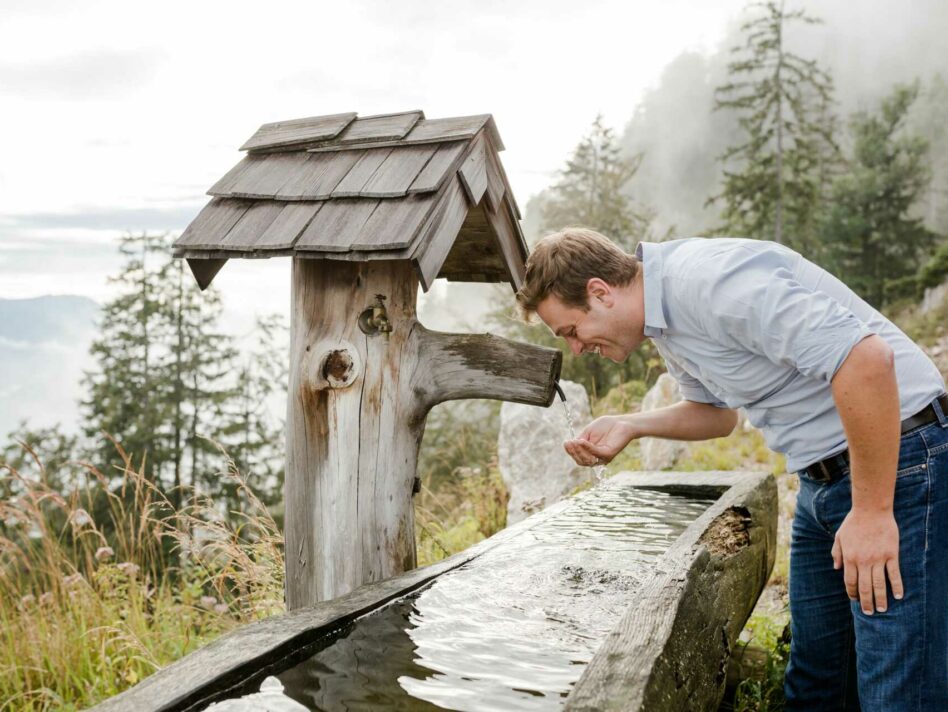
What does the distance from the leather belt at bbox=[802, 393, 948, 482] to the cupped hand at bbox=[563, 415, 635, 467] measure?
73cm

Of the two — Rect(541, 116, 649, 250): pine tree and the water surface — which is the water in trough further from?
Rect(541, 116, 649, 250): pine tree

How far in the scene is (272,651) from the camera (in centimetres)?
196

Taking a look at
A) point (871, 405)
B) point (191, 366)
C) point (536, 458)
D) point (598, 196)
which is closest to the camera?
point (871, 405)

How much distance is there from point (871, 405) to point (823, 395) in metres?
0.32

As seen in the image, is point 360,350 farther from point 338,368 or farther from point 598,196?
A: point 598,196

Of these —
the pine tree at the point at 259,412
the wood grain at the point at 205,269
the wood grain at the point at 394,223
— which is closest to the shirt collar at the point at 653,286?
the wood grain at the point at 394,223

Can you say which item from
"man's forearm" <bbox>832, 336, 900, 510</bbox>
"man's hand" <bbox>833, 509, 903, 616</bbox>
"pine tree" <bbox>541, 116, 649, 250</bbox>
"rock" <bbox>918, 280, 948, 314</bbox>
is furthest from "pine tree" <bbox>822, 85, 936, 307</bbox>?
"man's forearm" <bbox>832, 336, 900, 510</bbox>

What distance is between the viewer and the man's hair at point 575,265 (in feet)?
7.38

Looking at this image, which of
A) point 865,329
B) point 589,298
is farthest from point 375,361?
point 865,329

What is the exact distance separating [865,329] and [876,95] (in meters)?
62.4

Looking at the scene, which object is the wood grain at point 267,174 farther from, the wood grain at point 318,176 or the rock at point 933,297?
the rock at point 933,297

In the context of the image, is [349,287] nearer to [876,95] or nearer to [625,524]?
[625,524]

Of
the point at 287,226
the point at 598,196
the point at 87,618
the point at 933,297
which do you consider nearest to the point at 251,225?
the point at 287,226

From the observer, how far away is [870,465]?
177cm
